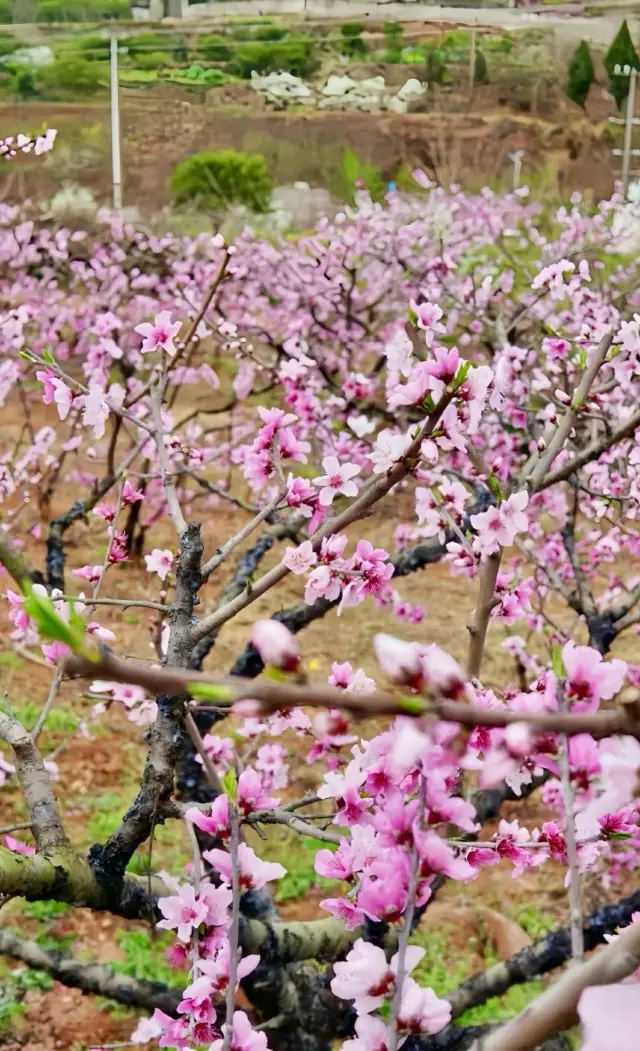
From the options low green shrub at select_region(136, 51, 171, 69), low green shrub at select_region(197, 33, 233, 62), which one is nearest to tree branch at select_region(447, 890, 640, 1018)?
low green shrub at select_region(136, 51, 171, 69)

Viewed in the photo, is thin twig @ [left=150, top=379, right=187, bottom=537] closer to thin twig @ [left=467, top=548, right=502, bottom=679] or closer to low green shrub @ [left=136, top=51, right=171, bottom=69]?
thin twig @ [left=467, top=548, right=502, bottom=679]

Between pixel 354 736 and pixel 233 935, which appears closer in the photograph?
pixel 233 935

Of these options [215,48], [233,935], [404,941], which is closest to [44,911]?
[233,935]

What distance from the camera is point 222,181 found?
48.8 ft

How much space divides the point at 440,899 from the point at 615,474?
6.51ft

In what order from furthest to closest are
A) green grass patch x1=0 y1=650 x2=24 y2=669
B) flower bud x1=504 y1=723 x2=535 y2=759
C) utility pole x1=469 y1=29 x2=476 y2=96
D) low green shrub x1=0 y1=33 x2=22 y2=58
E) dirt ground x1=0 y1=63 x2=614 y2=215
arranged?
utility pole x1=469 y1=29 x2=476 y2=96 < dirt ground x1=0 y1=63 x2=614 y2=215 < low green shrub x1=0 y1=33 x2=22 y2=58 < green grass patch x1=0 y1=650 x2=24 y2=669 < flower bud x1=504 y1=723 x2=535 y2=759

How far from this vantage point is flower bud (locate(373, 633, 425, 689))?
1.81ft

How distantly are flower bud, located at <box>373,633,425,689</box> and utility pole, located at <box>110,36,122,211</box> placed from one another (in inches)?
475

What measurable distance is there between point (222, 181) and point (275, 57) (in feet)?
6.94

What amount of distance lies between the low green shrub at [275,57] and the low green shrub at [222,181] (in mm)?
1322

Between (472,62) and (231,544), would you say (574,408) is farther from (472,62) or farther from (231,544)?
(472,62)

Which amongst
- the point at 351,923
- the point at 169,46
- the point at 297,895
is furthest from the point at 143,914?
the point at 169,46

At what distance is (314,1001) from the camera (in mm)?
1987

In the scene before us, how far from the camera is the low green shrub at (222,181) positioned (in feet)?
47.3
